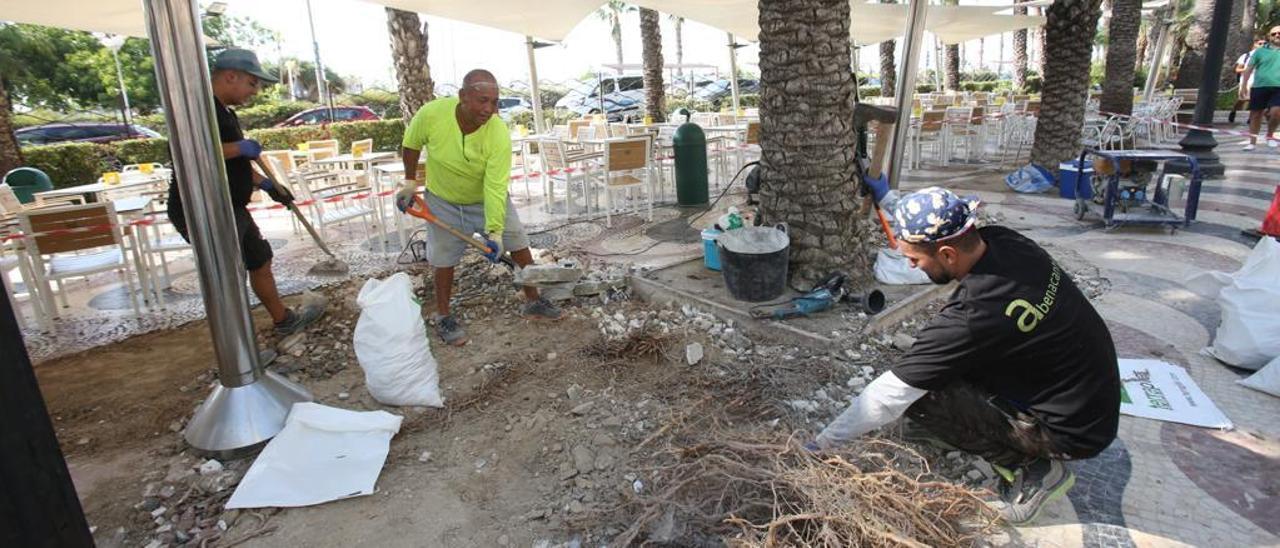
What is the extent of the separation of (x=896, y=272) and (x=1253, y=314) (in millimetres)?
1901

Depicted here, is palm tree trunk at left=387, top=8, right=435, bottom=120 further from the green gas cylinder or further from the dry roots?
the dry roots

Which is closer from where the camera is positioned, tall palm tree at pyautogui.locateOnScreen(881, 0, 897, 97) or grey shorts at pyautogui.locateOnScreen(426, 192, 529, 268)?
grey shorts at pyautogui.locateOnScreen(426, 192, 529, 268)

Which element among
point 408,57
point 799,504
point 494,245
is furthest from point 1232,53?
point 799,504

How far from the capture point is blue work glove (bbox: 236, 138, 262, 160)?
3.61m

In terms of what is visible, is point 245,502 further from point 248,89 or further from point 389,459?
point 248,89

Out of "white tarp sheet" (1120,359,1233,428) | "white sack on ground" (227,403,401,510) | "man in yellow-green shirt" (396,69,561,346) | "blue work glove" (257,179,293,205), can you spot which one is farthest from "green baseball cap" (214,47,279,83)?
"white tarp sheet" (1120,359,1233,428)

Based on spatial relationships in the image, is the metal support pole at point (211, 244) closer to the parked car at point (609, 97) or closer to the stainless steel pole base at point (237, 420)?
the stainless steel pole base at point (237, 420)

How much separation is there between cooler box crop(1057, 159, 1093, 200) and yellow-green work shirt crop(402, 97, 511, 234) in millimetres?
6001

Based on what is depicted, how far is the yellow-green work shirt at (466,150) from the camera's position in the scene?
3.79 metres

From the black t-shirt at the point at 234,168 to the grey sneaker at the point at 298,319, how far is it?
2.55ft

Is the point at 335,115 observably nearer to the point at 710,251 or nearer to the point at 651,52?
the point at 651,52

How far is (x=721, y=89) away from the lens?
3162 centimetres

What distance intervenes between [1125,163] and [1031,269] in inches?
201

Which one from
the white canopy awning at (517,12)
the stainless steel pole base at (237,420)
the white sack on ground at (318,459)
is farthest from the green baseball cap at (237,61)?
the white canopy awning at (517,12)
